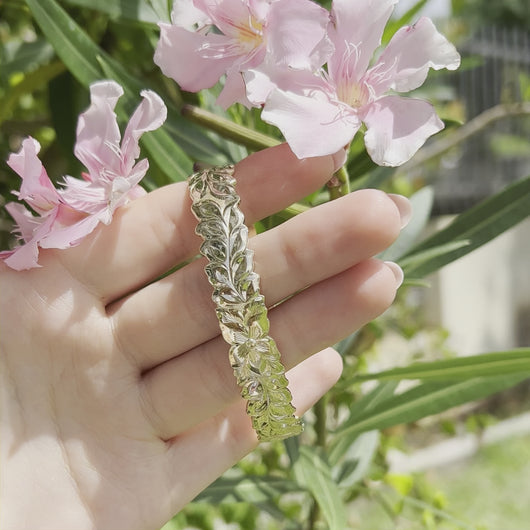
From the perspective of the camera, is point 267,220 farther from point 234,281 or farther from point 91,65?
point 91,65

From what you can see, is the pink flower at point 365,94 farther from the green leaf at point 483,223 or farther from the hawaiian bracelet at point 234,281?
the green leaf at point 483,223

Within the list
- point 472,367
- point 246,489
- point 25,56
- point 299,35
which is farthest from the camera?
point 25,56

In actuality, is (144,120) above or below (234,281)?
above

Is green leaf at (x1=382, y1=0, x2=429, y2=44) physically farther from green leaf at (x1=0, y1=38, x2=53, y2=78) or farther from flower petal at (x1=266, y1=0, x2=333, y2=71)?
green leaf at (x1=0, y1=38, x2=53, y2=78)

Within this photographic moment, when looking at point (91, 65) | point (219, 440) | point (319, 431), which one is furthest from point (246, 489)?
point (91, 65)

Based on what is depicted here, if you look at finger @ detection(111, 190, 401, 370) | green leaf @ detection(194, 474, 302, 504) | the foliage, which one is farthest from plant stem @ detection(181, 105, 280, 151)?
green leaf @ detection(194, 474, 302, 504)

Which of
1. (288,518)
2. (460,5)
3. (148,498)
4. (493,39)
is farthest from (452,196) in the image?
(148,498)
